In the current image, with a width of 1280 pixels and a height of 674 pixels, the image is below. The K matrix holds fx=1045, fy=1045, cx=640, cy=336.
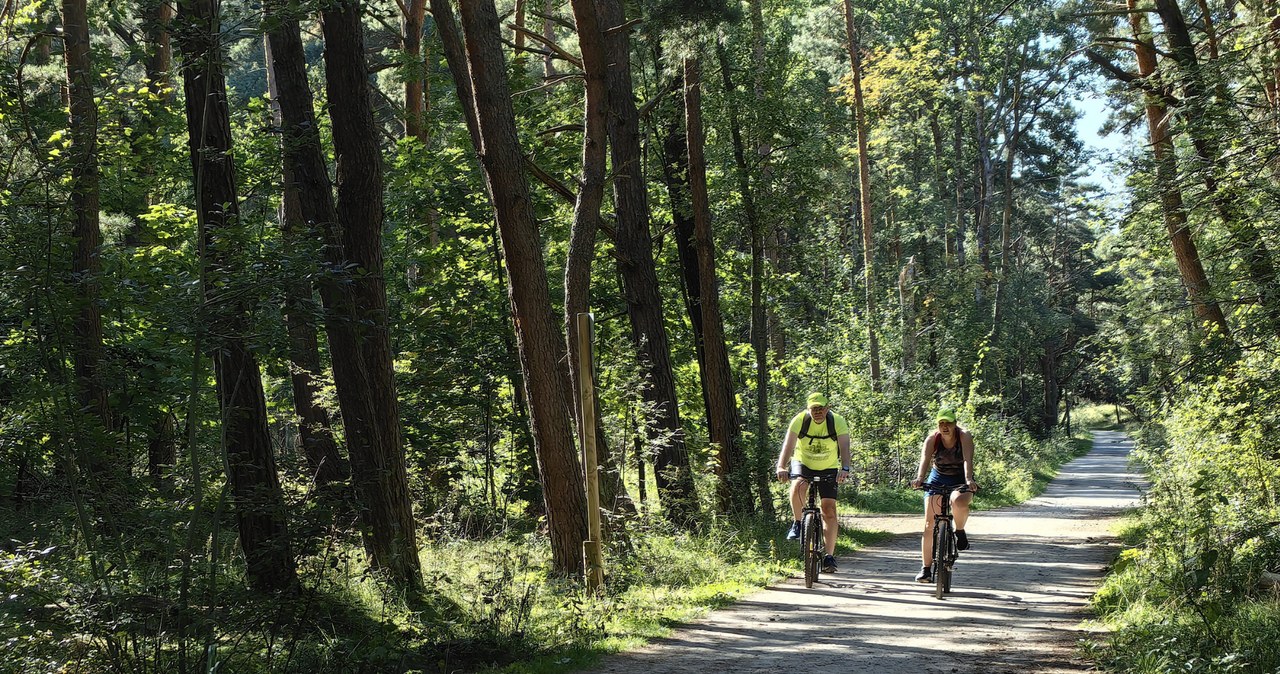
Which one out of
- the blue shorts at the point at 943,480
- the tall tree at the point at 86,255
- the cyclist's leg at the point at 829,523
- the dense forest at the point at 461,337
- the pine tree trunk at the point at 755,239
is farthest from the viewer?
the pine tree trunk at the point at 755,239

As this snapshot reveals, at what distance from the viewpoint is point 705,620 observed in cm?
938

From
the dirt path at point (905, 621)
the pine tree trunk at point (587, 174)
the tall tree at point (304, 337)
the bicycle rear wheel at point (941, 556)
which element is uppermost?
the pine tree trunk at point (587, 174)

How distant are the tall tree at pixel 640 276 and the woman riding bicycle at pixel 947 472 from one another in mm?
4596

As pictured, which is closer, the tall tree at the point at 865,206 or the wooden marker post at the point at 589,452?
the wooden marker post at the point at 589,452

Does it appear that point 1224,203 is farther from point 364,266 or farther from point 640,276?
point 364,266

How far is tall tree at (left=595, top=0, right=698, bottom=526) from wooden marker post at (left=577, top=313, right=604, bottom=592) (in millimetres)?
4505

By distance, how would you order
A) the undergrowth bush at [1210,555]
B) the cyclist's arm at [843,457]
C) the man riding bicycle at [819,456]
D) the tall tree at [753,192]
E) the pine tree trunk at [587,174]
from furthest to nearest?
the tall tree at [753,192], the pine tree trunk at [587,174], the man riding bicycle at [819,456], the cyclist's arm at [843,457], the undergrowth bush at [1210,555]

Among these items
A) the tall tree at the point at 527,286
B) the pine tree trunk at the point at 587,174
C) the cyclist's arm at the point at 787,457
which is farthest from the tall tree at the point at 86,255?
the cyclist's arm at the point at 787,457

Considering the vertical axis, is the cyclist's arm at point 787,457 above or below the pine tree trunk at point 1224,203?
below

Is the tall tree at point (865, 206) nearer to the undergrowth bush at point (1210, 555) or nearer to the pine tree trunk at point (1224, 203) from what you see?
the undergrowth bush at point (1210, 555)

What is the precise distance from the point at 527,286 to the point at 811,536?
395cm

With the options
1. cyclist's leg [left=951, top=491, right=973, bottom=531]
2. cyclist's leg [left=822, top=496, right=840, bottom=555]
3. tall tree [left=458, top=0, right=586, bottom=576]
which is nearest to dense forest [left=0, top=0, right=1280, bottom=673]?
tall tree [left=458, top=0, right=586, bottom=576]

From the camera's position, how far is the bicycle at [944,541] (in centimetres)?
1035

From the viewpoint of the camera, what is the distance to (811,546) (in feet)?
35.9
